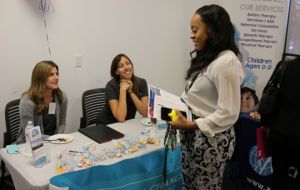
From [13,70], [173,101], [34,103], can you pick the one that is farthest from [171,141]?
[13,70]

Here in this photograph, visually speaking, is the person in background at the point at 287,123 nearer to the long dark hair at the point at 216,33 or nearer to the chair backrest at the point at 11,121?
the long dark hair at the point at 216,33

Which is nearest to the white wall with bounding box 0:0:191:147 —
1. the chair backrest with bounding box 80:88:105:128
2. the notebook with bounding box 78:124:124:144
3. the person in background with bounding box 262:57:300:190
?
the chair backrest with bounding box 80:88:105:128

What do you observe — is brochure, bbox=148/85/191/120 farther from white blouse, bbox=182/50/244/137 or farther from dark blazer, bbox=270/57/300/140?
dark blazer, bbox=270/57/300/140

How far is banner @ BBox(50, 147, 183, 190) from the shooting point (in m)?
1.62

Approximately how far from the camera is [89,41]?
3242 millimetres

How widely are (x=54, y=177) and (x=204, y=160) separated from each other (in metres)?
0.77

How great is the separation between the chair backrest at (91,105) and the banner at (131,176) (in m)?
1.35

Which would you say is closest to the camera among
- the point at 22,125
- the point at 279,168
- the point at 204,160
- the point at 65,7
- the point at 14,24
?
the point at 204,160

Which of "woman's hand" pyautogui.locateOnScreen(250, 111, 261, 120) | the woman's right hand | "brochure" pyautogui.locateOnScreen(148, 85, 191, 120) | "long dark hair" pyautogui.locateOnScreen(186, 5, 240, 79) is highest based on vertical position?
"long dark hair" pyautogui.locateOnScreen(186, 5, 240, 79)

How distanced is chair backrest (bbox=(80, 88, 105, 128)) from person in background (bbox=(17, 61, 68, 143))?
1.17ft

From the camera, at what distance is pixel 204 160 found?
1558 millimetres

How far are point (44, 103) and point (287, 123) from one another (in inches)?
73.3

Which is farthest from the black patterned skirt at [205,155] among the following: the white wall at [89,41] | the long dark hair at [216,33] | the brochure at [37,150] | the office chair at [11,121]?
the white wall at [89,41]

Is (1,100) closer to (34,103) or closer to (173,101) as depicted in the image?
(34,103)
